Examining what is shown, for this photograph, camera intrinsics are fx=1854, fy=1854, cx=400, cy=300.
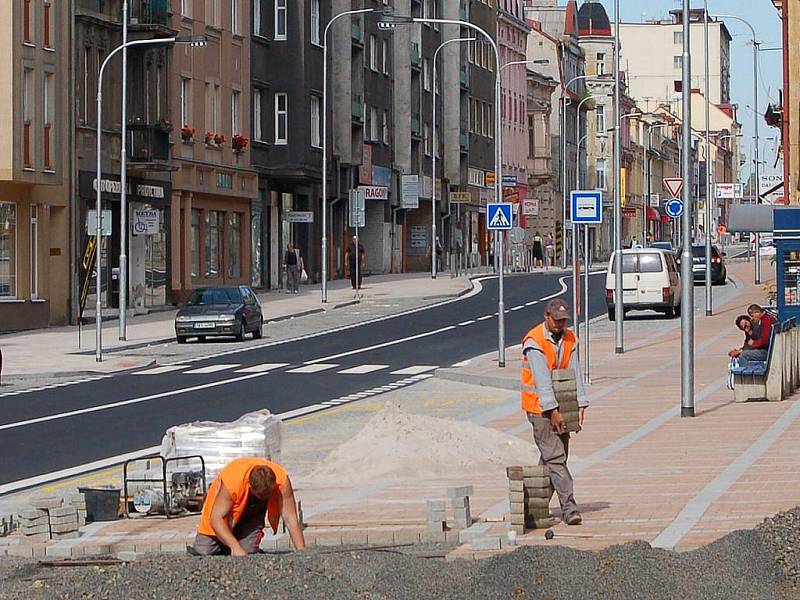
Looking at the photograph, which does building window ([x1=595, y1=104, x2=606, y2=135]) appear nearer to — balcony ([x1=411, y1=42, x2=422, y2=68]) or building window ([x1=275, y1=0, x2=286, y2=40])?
balcony ([x1=411, y1=42, x2=422, y2=68])

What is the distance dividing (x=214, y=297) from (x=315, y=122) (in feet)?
80.5

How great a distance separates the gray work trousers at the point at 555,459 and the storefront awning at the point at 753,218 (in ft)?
70.8

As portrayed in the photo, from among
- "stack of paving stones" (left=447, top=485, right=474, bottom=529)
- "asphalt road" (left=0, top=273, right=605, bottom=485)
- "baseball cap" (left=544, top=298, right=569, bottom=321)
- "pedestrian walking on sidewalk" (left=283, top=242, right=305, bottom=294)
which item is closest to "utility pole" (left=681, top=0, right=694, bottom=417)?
"asphalt road" (left=0, top=273, right=605, bottom=485)

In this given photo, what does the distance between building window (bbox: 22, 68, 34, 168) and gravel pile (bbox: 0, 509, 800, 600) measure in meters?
34.2

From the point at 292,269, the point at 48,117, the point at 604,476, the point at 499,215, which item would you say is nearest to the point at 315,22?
the point at 292,269

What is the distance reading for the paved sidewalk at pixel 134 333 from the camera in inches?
1436

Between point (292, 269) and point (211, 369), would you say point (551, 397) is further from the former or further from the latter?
point (292, 269)

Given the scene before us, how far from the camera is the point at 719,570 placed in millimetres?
12141

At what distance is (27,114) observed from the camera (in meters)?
46.6

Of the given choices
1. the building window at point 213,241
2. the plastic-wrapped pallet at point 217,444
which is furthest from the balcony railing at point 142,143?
Result: the plastic-wrapped pallet at point 217,444

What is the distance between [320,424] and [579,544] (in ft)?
35.6

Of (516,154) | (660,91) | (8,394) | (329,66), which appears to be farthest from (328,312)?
(660,91)

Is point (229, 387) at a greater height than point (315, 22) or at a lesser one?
lesser

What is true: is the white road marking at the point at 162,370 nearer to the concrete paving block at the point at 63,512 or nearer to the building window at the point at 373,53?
the concrete paving block at the point at 63,512
